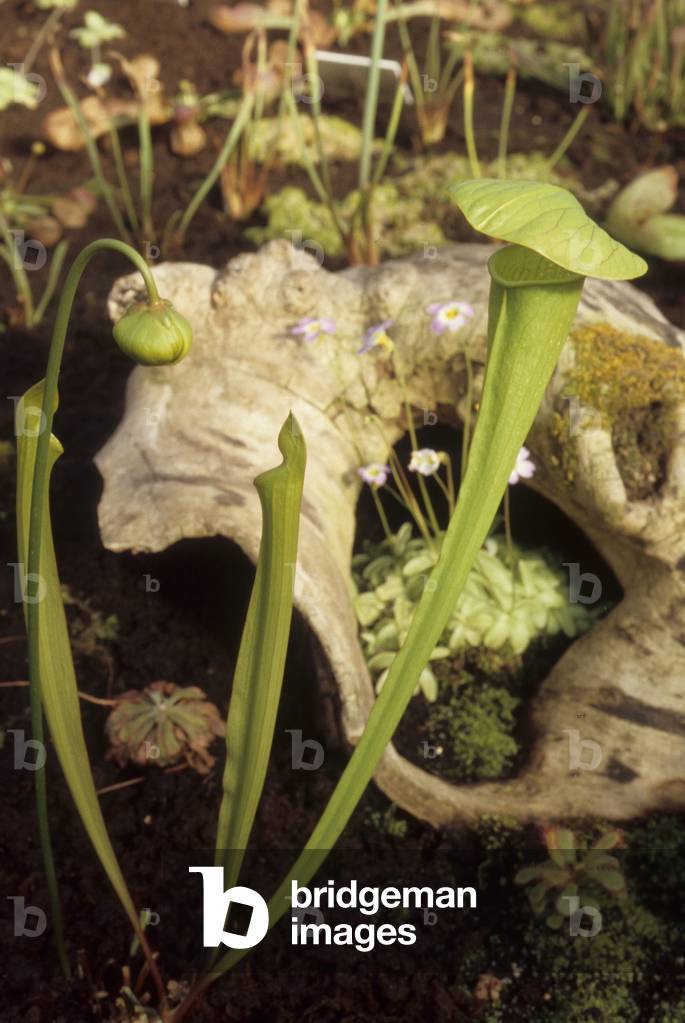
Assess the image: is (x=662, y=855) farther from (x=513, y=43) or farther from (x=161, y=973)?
(x=513, y=43)

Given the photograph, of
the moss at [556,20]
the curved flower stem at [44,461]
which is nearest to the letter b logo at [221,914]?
the curved flower stem at [44,461]

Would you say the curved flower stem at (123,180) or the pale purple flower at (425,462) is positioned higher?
the curved flower stem at (123,180)

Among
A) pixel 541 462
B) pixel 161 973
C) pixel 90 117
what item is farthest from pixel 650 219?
pixel 161 973

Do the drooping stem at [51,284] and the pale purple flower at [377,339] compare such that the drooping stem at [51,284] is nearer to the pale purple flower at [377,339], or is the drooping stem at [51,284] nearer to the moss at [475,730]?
the pale purple flower at [377,339]

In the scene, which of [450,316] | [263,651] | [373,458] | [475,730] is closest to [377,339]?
[450,316]

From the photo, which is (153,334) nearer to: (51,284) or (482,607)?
(482,607)

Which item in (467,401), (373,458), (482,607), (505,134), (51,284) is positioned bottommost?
(482,607)
